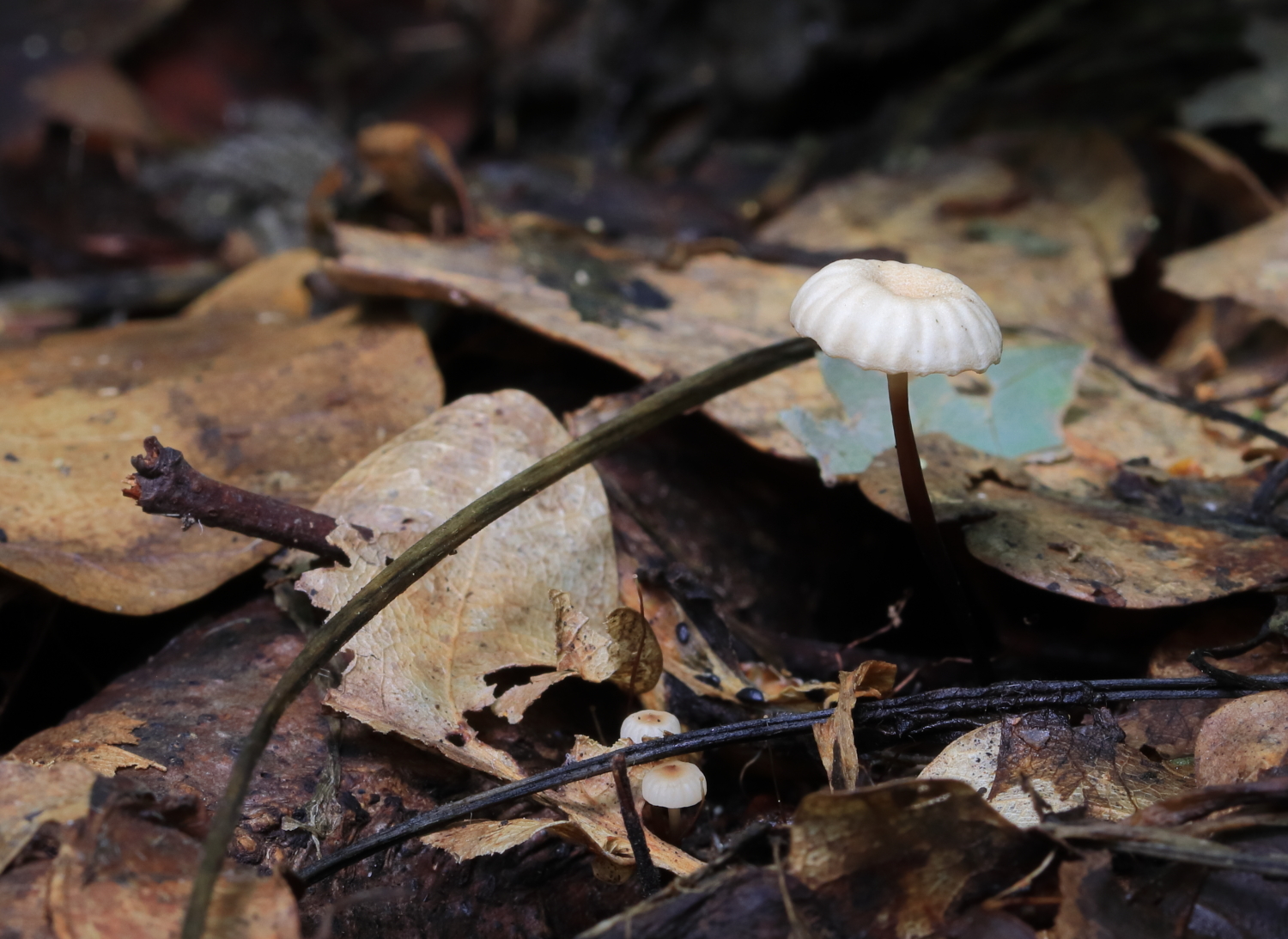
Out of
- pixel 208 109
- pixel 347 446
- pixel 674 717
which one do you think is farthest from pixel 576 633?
pixel 208 109

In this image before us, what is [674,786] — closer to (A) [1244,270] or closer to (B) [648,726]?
(B) [648,726]

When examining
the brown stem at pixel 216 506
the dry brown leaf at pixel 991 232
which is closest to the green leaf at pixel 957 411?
the dry brown leaf at pixel 991 232

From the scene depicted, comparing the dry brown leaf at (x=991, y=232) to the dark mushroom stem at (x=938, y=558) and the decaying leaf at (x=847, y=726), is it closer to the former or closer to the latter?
the dark mushroom stem at (x=938, y=558)

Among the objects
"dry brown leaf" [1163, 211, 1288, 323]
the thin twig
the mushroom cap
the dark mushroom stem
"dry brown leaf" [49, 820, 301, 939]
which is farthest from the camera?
"dry brown leaf" [1163, 211, 1288, 323]

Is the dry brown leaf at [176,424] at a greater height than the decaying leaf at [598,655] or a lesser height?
greater

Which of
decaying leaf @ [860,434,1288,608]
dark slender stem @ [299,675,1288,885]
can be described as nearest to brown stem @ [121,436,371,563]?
dark slender stem @ [299,675,1288,885]

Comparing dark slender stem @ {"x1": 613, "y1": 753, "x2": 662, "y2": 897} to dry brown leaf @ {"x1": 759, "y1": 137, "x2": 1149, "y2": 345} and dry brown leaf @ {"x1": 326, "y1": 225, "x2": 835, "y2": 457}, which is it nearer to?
dry brown leaf @ {"x1": 326, "y1": 225, "x2": 835, "y2": 457}
